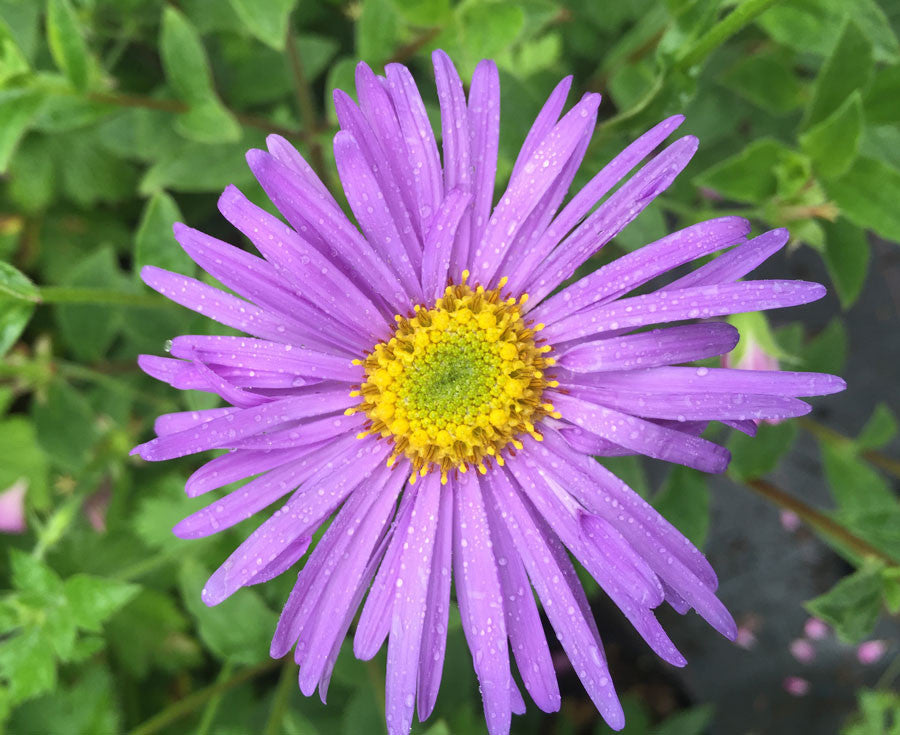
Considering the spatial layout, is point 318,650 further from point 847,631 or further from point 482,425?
point 847,631

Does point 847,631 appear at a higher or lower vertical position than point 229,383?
lower

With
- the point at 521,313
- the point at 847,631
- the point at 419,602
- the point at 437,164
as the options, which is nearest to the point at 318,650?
the point at 419,602

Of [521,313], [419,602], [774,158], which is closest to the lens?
[419,602]

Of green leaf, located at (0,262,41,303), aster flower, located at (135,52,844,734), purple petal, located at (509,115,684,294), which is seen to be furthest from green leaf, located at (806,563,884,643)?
green leaf, located at (0,262,41,303)

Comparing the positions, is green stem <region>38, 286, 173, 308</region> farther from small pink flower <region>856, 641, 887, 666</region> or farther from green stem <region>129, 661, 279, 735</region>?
small pink flower <region>856, 641, 887, 666</region>

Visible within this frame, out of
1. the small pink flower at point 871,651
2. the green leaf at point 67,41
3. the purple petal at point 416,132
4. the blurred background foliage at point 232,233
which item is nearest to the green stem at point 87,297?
the blurred background foliage at point 232,233
